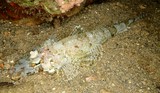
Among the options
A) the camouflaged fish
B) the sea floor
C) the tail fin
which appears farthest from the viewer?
the tail fin

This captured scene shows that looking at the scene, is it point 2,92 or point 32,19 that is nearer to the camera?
point 2,92

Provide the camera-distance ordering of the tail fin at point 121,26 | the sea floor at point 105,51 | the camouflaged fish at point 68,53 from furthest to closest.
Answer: the tail fin at point 121,26
the camouflaged fish at point 68,53
the sea floor at point 105,51

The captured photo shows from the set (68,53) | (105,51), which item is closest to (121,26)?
(105,51)

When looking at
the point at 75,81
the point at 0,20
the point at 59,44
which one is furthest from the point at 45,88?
the point at 0,20

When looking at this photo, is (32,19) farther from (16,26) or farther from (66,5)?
(66,5)

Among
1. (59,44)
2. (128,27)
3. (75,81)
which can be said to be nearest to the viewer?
(75,81)

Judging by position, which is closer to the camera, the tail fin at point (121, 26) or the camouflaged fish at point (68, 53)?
the camouflaged fish at point (68, 53)

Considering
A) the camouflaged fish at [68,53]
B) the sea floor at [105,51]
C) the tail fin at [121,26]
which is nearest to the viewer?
the sea floor at [105,51]

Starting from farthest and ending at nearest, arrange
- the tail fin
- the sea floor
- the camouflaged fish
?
the tail fin < the camouflaged fish < the sea floor
